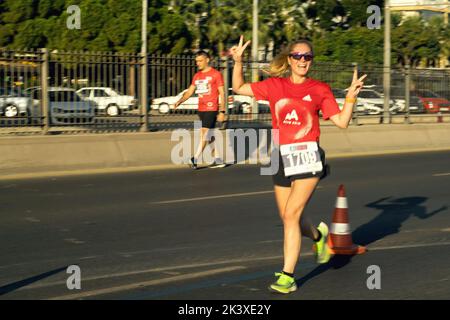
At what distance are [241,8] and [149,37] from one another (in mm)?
12229

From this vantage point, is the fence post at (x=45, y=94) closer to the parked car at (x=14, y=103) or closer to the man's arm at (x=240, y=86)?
the parked car at (x=14, y=103)

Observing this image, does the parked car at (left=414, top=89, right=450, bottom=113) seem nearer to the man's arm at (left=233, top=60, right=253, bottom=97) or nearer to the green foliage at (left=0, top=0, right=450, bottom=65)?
the man's arm at (left=233, top=60, right=253, bottom=97)

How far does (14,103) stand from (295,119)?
32.0 feet

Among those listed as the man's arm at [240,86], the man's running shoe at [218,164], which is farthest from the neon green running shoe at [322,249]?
the man's running shoe at [218,164]

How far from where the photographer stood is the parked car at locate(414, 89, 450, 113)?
2423 cm

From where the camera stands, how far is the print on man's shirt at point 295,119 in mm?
7031

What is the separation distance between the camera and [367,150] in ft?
71.0

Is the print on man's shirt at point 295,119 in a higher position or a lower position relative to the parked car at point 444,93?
lower

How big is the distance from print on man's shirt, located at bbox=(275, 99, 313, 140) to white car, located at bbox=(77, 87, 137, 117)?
10.2 metres

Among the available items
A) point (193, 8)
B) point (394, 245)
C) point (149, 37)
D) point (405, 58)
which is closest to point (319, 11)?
point (405, 58)

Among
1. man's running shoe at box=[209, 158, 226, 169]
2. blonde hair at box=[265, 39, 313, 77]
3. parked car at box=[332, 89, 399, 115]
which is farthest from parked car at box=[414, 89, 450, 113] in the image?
blonde hair at box=[265, 39, 313, 77]

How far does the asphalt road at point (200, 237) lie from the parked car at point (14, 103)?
1.73 m
